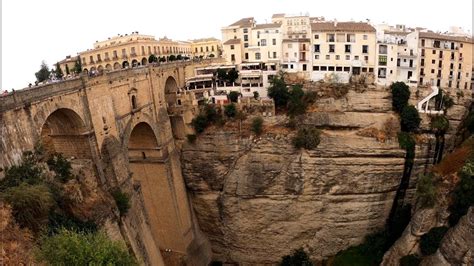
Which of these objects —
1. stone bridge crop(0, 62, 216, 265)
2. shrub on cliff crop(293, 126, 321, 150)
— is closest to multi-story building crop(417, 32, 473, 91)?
shrub on cliff crop(293, 126, 321, 150)

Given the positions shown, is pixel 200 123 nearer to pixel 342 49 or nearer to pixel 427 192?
pixel 342 49

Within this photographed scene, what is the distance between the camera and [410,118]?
26453mm

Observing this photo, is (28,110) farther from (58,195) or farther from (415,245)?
(415,245)

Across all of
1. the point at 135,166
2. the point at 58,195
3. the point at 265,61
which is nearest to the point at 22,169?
the point at 58,195

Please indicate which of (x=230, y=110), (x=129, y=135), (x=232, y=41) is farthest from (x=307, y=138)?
(x=232, y=41)

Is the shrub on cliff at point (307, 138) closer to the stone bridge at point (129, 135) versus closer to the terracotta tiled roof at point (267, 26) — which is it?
the stone bridge at point (129, 135)

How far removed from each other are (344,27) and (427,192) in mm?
16257

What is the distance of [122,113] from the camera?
71.3ft

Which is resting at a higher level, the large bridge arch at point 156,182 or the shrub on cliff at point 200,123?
the shrub on cliff at point 200,123

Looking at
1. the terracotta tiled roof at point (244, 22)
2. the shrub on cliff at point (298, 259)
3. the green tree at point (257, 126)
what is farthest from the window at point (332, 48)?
the shrub on cliff at point (298, 259)

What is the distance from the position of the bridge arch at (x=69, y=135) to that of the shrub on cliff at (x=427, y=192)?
17.7 metres

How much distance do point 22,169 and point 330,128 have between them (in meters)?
19.4

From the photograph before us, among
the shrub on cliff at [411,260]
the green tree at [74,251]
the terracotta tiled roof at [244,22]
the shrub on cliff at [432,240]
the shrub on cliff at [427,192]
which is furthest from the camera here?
the terracotta tiled roof at [244,22]

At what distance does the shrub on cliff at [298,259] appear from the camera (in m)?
26.9
